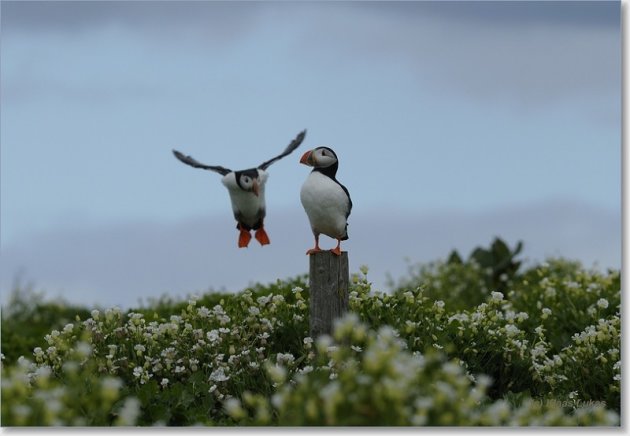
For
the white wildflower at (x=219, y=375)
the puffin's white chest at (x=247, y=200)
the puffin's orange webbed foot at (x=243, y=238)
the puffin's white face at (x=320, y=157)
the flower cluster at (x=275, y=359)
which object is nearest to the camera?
the flower cluster at (x=275, y=359)

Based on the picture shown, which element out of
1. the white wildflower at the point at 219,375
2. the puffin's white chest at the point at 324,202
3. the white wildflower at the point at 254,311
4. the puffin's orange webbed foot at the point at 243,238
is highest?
the puffin's white chest at the point at 324,202

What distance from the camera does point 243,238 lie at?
304 inches

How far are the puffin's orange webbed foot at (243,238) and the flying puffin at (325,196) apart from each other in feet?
1.78

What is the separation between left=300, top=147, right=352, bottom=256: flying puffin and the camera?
739 cm

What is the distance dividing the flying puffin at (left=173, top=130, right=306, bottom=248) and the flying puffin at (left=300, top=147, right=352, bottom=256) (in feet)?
1.09

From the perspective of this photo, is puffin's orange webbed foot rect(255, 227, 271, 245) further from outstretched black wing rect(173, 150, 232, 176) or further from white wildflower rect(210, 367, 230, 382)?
white wildflower rect(210, 367, 230, 382)

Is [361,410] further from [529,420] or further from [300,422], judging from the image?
[529,420]

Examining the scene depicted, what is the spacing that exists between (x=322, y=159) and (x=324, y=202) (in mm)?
388

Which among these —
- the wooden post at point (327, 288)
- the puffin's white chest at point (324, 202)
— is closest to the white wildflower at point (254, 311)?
the wooden post at point (327, 288)

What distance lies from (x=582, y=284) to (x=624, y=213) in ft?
19.9

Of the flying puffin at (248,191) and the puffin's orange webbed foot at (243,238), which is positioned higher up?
the flying puffin at (248,191)

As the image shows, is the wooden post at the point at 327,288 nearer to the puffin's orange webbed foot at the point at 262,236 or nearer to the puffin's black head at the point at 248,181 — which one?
the puffin's orange webbed foot at the point at 262,236

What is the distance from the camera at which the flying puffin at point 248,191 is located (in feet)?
23.9

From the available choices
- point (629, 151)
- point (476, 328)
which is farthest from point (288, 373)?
point (629, 151)
